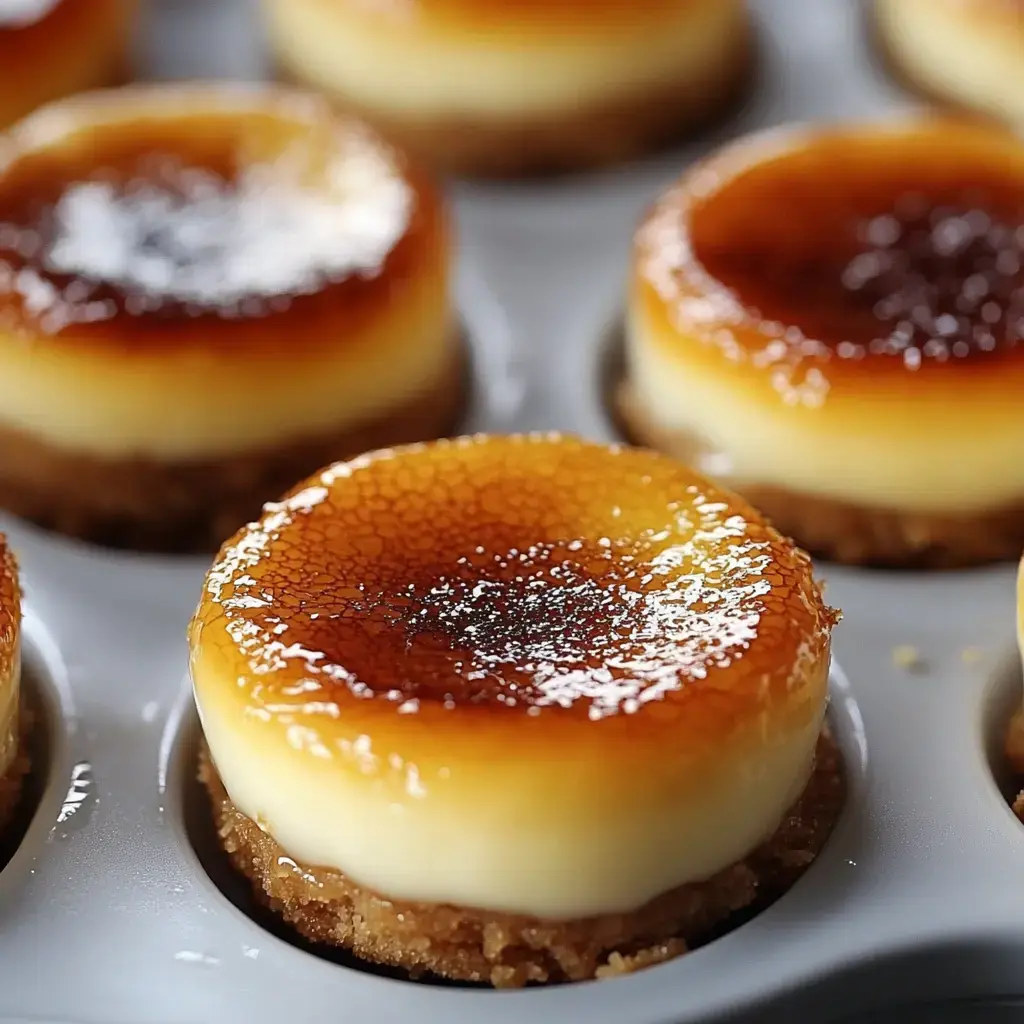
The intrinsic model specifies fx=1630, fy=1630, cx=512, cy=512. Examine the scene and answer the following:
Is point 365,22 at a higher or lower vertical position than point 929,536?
higher

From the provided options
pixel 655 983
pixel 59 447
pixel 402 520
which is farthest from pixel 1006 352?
pixel 59 447

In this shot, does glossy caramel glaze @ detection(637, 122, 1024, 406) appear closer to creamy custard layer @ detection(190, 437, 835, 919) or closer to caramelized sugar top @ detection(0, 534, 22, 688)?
creamy custard layer @ detection(190, 437, 835, 919)

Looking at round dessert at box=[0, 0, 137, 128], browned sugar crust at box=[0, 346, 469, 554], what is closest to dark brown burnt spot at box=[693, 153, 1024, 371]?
browned sugar crust at box=[0, 346, 469, 554]

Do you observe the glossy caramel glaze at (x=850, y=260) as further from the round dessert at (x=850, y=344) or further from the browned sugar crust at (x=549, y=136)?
the browned sugar crust at (x=549, y=136)

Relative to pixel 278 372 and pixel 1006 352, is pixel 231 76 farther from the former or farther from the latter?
pixel 1006 352

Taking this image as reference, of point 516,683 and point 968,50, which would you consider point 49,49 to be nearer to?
point 968,50

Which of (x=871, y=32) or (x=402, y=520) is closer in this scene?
(x=402, y=520)

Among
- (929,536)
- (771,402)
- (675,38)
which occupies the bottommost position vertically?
(929,536)
